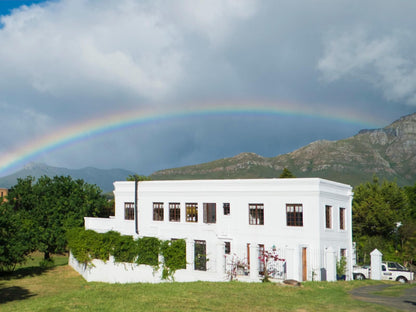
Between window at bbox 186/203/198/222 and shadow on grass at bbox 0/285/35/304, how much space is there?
46.6 ft

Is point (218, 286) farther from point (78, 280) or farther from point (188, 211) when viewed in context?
point (78, 280)

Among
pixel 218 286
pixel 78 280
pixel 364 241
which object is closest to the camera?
pixel 218 286

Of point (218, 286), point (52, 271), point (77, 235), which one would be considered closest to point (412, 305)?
point (218, 286)

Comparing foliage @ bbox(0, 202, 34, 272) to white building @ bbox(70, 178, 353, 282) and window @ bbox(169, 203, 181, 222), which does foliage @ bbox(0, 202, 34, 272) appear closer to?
white building @ bbox(70, 178, 353, 282)

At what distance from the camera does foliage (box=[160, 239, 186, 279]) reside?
1251 inches

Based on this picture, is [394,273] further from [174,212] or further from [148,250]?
[174,212]

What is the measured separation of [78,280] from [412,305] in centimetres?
3002

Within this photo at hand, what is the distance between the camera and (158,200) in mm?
43281

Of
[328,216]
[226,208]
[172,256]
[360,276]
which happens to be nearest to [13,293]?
[172,256]

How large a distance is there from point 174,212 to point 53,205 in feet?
49.7

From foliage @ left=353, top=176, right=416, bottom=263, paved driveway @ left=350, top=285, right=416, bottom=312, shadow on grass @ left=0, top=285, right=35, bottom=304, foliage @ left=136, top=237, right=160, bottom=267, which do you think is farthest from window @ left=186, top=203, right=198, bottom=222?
foliage @ left=353, top=176, right=416, bottom=263

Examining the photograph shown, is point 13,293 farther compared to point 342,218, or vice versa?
point 342,218

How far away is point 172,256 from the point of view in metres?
32.1

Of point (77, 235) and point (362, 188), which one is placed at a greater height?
point (362, 188)
